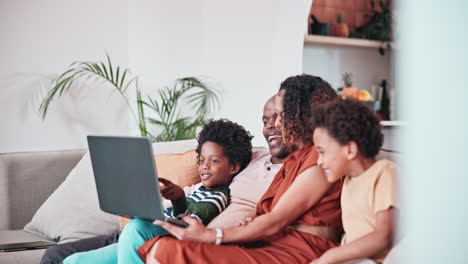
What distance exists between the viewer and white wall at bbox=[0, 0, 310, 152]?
10.6ft

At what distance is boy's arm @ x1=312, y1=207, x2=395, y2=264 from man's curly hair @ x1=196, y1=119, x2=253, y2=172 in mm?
781

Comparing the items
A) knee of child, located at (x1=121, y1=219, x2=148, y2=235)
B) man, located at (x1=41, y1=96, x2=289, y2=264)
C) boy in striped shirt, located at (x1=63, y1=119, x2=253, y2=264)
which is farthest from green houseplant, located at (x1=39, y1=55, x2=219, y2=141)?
knee of child, located at (x1=121, y1=219, x2=148, y2=235)

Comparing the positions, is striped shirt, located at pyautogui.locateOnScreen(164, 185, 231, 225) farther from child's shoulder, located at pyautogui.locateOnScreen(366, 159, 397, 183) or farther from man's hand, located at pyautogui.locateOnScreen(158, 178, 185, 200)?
child's shoulder, located at pyautogui.locateOnScreen(366, 159, 397, 183)

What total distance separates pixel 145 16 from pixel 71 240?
1806 millimetres

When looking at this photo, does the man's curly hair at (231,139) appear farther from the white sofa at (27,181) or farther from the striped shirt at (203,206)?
the white sofa at (27,181)

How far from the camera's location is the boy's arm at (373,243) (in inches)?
47.5

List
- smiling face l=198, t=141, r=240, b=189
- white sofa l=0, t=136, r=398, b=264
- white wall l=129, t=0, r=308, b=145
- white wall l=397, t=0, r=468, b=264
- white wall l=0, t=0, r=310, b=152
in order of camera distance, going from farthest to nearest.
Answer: white wall l=129, t=0, r=308, b=145 < white wall l=0, t=0, r=310, b=152 < white sofa l=0, t=136, r=398, b=264 < smiling face l=198, t=141, r=240, b=189 < white wall l=397, t=0, r=468, b=264

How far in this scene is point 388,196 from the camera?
121 cm

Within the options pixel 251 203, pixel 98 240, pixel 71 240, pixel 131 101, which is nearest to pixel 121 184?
pixel 251 203

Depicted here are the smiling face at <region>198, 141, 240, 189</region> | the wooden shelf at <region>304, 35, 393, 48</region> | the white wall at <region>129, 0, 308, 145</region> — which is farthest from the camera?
the wooden shelf at <region>304, 35, 393, 48</region>

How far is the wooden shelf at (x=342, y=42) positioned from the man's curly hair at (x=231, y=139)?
6.75ft

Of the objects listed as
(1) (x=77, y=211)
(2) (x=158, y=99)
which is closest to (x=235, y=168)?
(1) (x=77, y=211)

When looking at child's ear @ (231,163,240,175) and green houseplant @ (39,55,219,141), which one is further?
green houseplant @ (39,55,219,141)

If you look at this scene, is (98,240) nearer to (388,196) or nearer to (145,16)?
(388,196)
